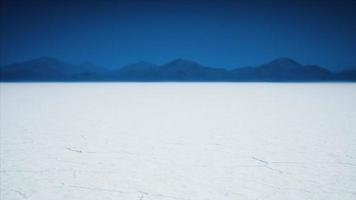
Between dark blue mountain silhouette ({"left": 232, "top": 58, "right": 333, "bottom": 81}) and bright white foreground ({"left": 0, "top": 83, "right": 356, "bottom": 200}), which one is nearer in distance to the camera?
bright white foreground ({"left": 0, "top": 83, "right": 356, "bottom": 200})

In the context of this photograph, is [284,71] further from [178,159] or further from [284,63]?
[178,159]

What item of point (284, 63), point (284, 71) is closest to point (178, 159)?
point (284, 71)

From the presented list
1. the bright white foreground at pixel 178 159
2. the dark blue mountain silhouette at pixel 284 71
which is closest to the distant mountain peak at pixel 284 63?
the dark blue mountain silhouette at pixel 284 71

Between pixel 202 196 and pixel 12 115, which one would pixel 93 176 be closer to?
pixel 202 196

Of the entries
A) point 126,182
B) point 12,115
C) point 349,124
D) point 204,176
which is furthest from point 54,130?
point 349,124

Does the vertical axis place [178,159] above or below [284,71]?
below

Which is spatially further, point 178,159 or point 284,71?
point 284,71

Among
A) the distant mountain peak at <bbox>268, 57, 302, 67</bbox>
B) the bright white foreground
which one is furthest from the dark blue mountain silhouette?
the bright white foreground

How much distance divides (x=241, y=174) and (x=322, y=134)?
2.00m

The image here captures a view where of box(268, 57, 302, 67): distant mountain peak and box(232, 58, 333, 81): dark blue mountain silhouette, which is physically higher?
box(268, 57, 302, 67): distant mountain peak

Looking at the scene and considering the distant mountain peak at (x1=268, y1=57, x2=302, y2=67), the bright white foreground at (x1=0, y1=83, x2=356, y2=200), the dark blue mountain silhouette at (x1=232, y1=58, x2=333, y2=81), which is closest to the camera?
the bright white foreground at (x1=0, y1=83, x2=356, y2=200)

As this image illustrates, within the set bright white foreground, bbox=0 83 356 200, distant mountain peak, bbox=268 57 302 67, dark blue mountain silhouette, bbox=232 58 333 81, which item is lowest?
bright white foreground, bbox=0 83 356 200

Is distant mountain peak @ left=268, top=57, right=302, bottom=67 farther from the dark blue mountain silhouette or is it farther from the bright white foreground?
the bright white foreground

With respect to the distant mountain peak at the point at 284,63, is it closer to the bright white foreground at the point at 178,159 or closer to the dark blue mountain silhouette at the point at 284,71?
the dark blue mountain silhouette at the point at 284,71
